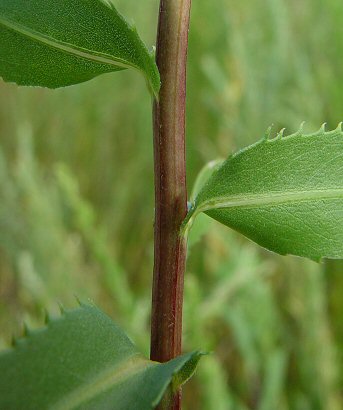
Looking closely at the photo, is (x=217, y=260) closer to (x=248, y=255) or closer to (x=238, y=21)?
(x=248, y=255)

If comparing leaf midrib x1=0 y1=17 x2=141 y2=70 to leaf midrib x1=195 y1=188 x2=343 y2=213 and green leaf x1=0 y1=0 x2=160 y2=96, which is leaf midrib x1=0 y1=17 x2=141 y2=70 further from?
leaf midrib x1=195 y1=188 x2=343 y2=213

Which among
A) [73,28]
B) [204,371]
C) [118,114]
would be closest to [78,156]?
[118,114]

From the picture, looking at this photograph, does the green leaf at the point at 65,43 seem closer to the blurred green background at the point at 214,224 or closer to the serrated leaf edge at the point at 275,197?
the serrated leaf edge at the point at 275,197

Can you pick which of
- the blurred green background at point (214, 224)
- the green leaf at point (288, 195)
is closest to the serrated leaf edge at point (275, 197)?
the green leaf at point (288, 195)

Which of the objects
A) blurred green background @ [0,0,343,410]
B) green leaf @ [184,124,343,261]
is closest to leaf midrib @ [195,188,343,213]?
green leaf @ [184,124,343,261]

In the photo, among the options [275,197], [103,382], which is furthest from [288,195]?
[103,382]

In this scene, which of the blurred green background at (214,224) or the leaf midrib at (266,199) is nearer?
the leaf midrib at (266,199)

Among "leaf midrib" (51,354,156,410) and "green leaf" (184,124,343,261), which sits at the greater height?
"green leaf" (184,124,343,261)

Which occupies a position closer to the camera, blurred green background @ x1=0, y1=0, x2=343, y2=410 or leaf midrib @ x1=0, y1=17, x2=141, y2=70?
leaf midrib @ x1=0, y1=17, x2=141, y2=70
